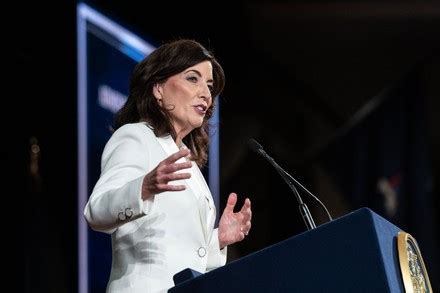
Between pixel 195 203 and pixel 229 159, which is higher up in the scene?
pixel 229 159

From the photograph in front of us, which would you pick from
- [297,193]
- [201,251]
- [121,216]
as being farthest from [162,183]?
[297,193]

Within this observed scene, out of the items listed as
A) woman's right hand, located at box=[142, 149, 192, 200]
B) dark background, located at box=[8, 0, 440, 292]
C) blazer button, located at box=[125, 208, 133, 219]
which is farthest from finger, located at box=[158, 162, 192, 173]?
dark background, located at box=[8, 0, 440, 292]

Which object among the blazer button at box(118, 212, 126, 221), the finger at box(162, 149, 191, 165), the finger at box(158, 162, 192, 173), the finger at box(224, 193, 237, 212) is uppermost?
the finger at box(224, 193, 237, 212)

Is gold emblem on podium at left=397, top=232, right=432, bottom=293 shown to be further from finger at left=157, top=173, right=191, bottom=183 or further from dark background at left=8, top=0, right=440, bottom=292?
dark background at left=8, top=0, right=440, bottom=292

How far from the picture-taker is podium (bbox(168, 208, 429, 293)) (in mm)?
2178

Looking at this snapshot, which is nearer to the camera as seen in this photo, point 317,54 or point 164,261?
point 164,261

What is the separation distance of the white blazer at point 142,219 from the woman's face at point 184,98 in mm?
103

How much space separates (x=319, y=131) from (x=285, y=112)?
13.4 inches

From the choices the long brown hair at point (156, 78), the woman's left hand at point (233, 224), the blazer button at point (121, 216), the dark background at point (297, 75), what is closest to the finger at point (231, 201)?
the woman's left hand at point (233, 224)

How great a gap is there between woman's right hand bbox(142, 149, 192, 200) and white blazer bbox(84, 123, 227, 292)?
0.04m

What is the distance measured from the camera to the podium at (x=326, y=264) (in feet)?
7.14

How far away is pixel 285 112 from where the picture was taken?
747 cm
